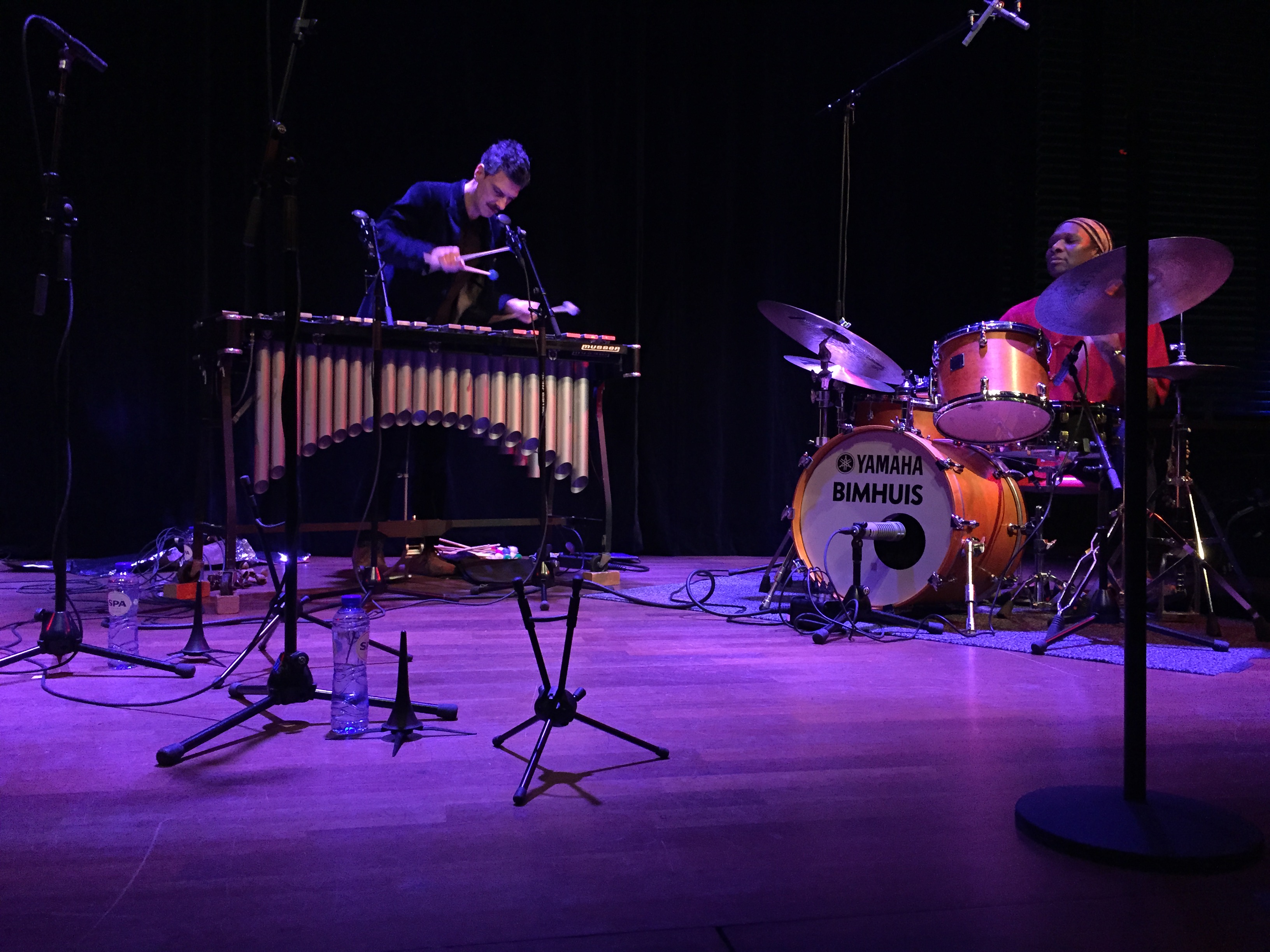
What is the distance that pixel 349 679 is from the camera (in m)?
2.23

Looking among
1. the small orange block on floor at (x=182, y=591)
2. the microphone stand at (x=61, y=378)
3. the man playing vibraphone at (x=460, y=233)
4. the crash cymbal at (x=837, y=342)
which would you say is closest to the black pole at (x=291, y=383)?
the microphone stand at (x=61, y=378)

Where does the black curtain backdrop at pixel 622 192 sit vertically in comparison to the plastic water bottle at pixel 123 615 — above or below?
above

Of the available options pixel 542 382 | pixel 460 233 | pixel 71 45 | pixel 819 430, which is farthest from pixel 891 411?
pixel 71 45

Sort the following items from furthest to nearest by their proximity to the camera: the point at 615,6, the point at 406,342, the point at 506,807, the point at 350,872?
the point at 615,6, the point at 406,342, the point at 506,807, the point at 350,872

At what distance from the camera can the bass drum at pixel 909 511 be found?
12.3 ft

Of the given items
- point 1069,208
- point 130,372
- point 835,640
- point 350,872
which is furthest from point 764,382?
point 350,872

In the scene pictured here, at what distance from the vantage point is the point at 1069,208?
598cm

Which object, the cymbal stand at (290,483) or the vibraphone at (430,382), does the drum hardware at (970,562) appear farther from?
the cymbal stand at (290,483)

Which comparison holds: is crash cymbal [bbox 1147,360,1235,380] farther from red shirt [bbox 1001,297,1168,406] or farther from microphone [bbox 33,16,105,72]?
microphone [bbox 33,16,105,72]

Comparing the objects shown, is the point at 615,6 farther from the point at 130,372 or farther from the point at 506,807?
the point at 506,807

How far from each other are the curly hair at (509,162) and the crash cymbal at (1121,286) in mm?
2535

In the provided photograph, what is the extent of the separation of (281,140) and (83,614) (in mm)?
2400

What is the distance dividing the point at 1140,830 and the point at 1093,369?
9.02 ft

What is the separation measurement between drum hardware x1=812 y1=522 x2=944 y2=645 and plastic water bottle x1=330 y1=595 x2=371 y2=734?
6.17 feet
